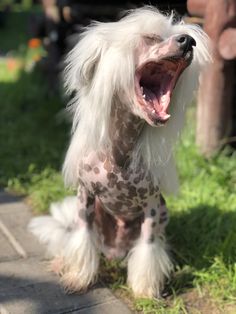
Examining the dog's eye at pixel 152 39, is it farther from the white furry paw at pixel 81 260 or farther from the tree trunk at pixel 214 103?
the tree trunk at pixel 214 103

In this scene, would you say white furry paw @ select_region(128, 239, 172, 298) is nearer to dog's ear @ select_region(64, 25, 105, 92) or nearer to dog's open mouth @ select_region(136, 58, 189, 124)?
dog's open mouth @ select_region(136, 58, 189, 124)

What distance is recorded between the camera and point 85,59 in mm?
2090

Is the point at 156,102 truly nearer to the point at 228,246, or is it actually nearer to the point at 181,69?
the point at 181,69

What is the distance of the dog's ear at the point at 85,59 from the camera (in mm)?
2080

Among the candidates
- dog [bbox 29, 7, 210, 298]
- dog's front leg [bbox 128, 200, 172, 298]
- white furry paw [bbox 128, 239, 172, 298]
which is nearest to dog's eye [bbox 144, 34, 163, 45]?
dog [bbox 29, 7, 210, 298]

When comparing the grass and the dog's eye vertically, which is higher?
the dog's eye

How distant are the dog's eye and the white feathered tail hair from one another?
0.02 m

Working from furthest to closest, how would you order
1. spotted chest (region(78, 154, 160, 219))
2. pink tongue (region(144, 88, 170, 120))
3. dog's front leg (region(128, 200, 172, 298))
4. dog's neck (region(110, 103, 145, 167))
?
dog's front leg (region(128, 200, 172, 298)) → spotted chest (region(78, 154, 160, 219)) → dog's neck (region(110, 103, 145, 167)) → pink tongue (region(144, 88, 170, 120))

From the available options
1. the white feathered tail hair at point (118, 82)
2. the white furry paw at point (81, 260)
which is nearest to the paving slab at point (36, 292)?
the white furry paw at point (81, 260)

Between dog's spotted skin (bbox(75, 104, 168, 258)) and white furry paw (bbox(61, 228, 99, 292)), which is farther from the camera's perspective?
white furry paw (bbox(61, 228, 99, 292))

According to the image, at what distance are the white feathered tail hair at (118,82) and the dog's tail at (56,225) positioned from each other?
23.2 inches

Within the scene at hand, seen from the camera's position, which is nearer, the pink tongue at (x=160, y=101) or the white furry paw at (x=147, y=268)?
the pink tongue at (x=160, y=101)

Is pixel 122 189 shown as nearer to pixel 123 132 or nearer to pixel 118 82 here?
pixel 123 132

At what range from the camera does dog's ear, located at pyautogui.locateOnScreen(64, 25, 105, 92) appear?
208cm
